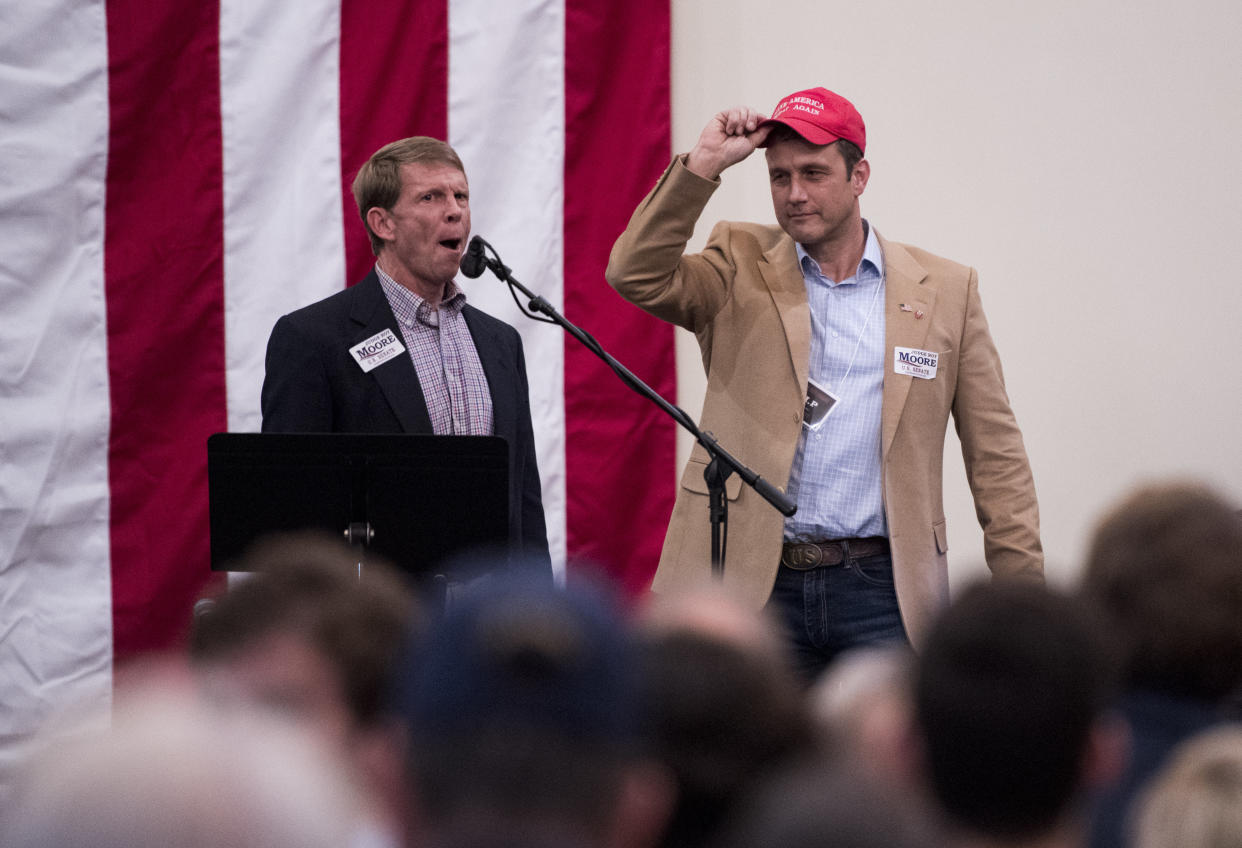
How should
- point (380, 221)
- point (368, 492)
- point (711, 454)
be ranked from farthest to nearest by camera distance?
point (380, 221)
point (711, 454)
point (368, 492)

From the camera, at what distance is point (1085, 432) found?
403 cm

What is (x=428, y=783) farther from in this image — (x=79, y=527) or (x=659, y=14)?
(x=659, y=14)

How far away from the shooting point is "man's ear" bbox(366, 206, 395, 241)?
2865 millimetres

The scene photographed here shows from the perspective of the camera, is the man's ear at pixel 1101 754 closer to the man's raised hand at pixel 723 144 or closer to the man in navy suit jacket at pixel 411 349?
the man in navy suit jacket at pixel 411 349

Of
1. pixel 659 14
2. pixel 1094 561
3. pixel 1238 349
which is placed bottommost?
pixel 1094 561

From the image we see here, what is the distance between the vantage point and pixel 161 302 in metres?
3.66

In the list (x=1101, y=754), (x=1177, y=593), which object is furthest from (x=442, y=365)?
(x=1101, y=754)

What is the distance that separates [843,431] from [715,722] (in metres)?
1.92

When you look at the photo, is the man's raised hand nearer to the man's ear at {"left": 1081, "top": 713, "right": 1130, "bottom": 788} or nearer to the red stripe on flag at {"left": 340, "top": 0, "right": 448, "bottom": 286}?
the red stripe on flag at {"left": 340, "top": 0, "right": 448, "bottom": 286}

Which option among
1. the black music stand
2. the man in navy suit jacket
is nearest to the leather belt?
the man in navy suit jacket

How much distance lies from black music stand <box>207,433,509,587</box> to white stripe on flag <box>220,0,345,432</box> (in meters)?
1.36

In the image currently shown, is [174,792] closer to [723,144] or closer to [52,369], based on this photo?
[723,144]

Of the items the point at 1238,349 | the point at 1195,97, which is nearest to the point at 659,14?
the point at 1195,97

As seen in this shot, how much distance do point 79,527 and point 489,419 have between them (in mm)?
1479
